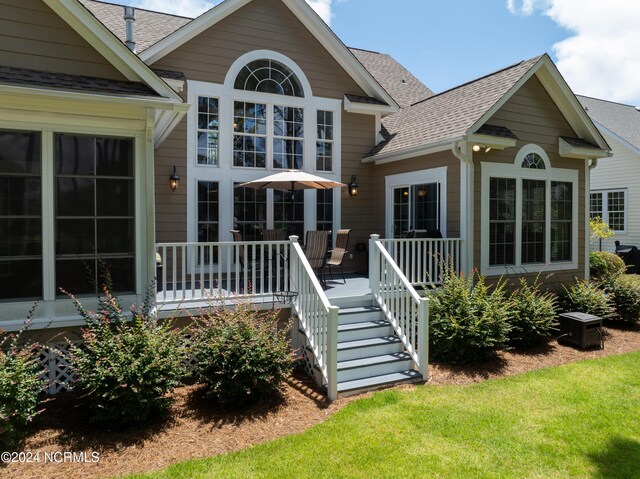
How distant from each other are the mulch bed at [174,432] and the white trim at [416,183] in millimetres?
3606

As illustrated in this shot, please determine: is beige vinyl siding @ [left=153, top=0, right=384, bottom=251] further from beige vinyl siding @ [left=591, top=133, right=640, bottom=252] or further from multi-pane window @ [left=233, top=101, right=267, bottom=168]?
beige vinyl siding @ [left=591, top=133, right=640, bottom=252]

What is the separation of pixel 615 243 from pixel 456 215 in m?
13.7

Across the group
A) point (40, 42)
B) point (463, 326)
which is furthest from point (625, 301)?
point (40, 42)

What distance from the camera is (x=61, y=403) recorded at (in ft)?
16.6

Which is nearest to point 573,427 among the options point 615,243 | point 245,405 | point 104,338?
point 245,405

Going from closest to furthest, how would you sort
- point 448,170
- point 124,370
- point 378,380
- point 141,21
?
point 124,370 < point 378,380 < point 448,170 < point 141,21

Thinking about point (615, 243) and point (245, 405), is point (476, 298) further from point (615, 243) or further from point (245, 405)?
point (615, 243)

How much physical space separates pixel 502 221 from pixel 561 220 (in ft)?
6.34

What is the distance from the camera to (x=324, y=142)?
31.8ft

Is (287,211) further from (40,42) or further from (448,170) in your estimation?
(40,42)

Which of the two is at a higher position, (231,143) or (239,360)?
(231,143)

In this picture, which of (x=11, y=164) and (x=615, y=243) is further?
(x=615, y=243)

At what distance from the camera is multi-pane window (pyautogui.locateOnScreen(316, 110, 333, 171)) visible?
9664 millimetres

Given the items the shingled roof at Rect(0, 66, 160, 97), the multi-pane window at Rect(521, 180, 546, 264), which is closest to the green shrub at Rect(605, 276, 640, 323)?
the multi-pane window at Rect(521, 180, 546, 264)
